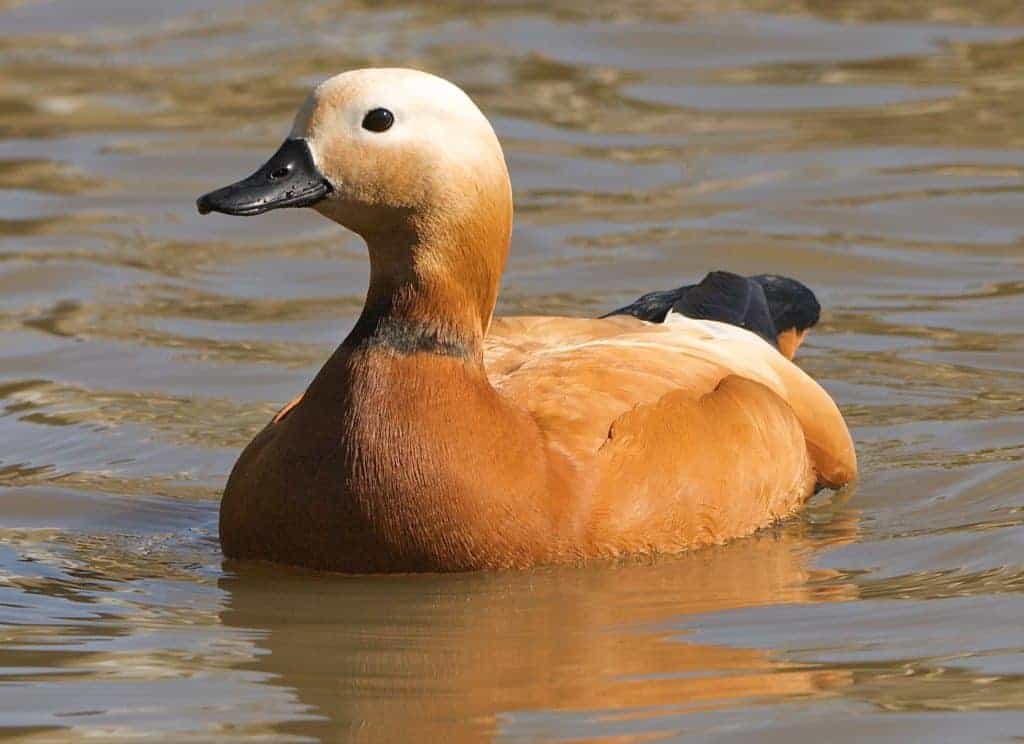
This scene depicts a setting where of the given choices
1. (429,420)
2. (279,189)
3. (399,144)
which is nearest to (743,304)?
(429,420)

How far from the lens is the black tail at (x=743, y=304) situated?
963 centimetres

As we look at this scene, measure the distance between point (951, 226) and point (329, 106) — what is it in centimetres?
611

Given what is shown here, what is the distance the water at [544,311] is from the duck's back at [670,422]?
141 mm

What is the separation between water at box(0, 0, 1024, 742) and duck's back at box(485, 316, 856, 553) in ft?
0.46

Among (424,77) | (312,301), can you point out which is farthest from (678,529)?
(312,301)

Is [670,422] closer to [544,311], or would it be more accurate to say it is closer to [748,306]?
[748,306]

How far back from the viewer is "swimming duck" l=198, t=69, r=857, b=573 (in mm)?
7535

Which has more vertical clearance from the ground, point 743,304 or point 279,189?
point 279,189

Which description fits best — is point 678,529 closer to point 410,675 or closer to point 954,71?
point 410,675

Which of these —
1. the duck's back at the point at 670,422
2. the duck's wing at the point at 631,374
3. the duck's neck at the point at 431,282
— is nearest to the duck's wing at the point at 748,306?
the duck's wing at the point at 631,374

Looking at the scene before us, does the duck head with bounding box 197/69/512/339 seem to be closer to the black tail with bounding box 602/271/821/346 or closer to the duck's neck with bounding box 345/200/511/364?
the duck's neck with bounding box 345/200/511/364

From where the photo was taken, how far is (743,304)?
973cm

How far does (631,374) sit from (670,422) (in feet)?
0.88

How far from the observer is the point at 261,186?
753 cm
